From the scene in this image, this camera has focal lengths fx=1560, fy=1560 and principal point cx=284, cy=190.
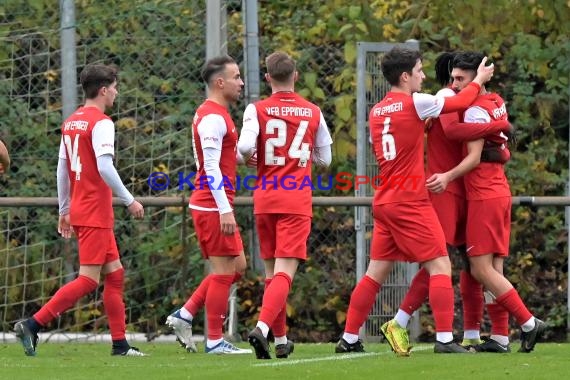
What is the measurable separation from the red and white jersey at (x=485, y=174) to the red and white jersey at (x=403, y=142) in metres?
0.44

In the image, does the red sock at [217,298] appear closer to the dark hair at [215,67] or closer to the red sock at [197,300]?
the red sock at [197,300]

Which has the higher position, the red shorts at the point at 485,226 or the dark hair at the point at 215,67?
the dark hair at the point at 215,67

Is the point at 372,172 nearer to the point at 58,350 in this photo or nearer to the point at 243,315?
the point at 243,315

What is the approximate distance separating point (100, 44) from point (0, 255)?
205cm

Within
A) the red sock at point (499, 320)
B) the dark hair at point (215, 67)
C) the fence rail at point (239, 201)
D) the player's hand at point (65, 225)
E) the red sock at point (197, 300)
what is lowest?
the red sock at point (499, 320)

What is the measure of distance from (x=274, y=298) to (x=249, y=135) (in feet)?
3.42

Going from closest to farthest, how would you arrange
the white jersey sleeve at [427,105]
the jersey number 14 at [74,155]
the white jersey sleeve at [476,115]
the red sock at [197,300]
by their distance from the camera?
1. the white jersey sleeve at [427,105]
2. the white jersey sleeve at [476,115]
3. the jersey number 14 at [74,155]
4. the red sock at [197,300]

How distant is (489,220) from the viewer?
402 inches

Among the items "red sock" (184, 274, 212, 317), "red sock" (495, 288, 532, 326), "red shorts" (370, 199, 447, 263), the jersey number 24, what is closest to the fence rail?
"red sock" (184, 274, 212, 317)

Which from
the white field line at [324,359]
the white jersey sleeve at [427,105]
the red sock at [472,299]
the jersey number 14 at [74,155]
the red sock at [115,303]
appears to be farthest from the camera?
the red sock at [115,303]

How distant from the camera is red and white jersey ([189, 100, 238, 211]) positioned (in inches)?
396

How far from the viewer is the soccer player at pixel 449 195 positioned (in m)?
10.0

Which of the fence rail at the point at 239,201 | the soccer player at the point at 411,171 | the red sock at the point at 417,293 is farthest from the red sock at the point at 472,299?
the fence rail at the point at 239,201

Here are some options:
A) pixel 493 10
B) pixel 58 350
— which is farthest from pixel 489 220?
pixel 493 10
